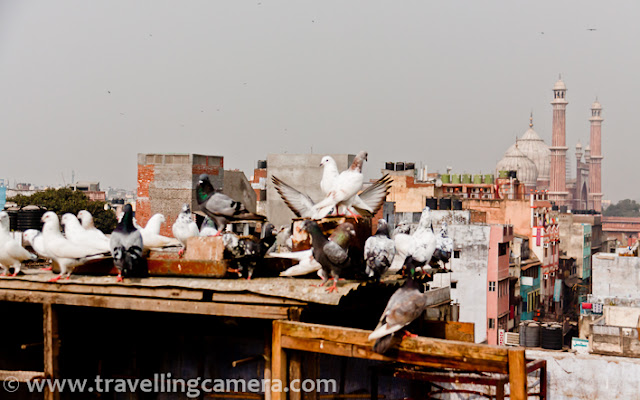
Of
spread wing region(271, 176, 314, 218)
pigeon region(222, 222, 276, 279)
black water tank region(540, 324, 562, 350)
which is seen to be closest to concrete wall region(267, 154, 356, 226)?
spread wing region(271, 176, 314, 218)

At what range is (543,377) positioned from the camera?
452 inches

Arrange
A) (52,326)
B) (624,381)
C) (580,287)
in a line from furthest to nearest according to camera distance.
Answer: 1. (580,287)
2. (624,381)
3. (52,326)

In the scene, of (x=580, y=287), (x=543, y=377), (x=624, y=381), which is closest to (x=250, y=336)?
(x=543, y=377)

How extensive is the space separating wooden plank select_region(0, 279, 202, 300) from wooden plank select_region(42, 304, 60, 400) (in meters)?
0.30

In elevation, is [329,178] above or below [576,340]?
above

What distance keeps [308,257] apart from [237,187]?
14.2 m

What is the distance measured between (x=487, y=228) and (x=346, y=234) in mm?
39820

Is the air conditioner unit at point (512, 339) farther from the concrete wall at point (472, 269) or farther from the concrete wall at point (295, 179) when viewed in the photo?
the concrete wall at point (295, 179)

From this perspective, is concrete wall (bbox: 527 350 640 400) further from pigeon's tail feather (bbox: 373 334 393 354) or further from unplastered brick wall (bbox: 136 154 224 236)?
unplastered brick wall (bbox: 136 154 224 236)

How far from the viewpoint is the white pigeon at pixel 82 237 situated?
1199 cm

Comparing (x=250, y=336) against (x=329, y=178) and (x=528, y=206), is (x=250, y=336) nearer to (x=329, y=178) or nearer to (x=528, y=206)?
(x=329, y=178)

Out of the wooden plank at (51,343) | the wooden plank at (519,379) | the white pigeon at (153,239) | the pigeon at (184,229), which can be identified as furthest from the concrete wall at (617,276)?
the wooden plank at (519,379)

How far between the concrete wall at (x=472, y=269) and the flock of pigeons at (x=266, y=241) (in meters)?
36.3

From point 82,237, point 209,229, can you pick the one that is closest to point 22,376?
point 82,237
